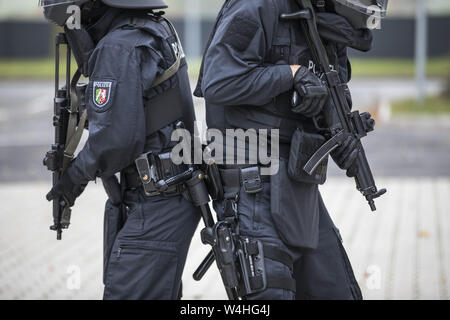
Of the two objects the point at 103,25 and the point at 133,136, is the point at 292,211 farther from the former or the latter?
the point at 103,25

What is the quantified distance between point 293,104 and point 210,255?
2.77ft

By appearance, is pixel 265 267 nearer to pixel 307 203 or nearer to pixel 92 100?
pixel 307 203

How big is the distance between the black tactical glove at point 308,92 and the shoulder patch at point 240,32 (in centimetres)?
26

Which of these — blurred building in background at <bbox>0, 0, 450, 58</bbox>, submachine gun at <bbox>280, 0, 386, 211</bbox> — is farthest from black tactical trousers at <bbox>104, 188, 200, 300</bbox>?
blurred building in background at <bbox>0, 0, 450, 58</bbox>

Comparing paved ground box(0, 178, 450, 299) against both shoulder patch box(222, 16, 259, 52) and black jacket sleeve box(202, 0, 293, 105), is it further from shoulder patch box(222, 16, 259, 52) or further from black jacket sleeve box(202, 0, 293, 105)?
shoulder patch box(222, 16, 259, 52)

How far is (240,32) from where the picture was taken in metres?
3.45

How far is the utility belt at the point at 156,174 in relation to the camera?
144 inches

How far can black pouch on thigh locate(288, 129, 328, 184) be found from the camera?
3.57m

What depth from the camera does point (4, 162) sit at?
10.7 metres

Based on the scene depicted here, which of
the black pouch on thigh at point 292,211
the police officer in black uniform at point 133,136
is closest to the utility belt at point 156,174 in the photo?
the police officer in black uniform at point 133,136

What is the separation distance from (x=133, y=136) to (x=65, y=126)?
1.82 ft

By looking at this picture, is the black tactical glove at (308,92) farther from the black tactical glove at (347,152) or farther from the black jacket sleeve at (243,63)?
the black tactical glove at (347,152)
